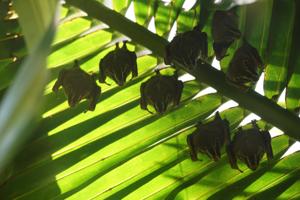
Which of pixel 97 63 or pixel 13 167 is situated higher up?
pixel 97 63

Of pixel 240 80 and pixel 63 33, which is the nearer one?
pixel 240 80

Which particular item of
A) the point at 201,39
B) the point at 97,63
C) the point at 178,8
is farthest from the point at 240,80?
the point at 97,63

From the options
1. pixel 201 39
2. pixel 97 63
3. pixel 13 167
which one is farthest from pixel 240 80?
pixel 13 167

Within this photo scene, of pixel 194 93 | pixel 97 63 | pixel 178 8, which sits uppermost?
pixel 178 8

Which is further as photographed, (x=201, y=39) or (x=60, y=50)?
(x=60, y=50)

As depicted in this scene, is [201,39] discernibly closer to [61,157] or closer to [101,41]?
[101,41]

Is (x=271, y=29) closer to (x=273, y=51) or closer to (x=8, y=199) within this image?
(x=273, y=51)
